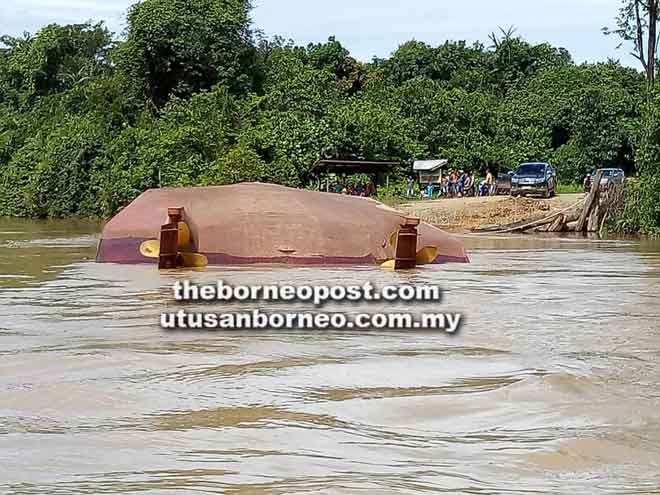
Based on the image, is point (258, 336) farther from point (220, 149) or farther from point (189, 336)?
point (220, 149)

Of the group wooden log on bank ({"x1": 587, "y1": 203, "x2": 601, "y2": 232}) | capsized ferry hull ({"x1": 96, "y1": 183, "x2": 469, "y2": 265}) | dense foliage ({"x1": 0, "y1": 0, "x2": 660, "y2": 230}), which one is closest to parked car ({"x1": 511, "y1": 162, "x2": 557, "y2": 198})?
dense foliage ({"x1": 0, "y1": 0, "x2": 660, "y2": 230})

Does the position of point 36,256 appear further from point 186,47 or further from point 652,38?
point 652,38

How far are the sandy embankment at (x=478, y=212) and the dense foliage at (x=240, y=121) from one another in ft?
24.1

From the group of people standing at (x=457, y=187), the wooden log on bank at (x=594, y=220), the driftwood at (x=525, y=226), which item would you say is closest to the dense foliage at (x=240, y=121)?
the group of people standing at (x=457, y=187)

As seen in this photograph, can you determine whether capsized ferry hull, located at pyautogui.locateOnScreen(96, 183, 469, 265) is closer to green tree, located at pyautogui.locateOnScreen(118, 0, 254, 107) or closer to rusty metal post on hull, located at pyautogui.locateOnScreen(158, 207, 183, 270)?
rusty metal post on hull, located at pyautogui.locateOnScreen(158, 207, 183, 270)

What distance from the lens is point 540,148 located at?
41844mm

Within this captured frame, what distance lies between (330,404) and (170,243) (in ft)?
23.7

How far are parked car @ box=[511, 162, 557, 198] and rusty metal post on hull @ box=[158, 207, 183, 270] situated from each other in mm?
23276

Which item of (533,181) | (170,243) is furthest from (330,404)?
(533,181)

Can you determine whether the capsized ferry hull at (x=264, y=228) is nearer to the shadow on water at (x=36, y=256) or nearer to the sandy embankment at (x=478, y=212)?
the shadow on water at (x=36, y=256)

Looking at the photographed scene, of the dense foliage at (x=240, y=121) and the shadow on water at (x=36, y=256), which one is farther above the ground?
the dense foliage at (x=240, y=121)

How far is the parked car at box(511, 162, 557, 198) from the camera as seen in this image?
1309 inches

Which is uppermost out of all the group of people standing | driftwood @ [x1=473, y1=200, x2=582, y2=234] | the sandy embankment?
the group of people standing

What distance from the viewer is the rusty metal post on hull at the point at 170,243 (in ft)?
37.6
